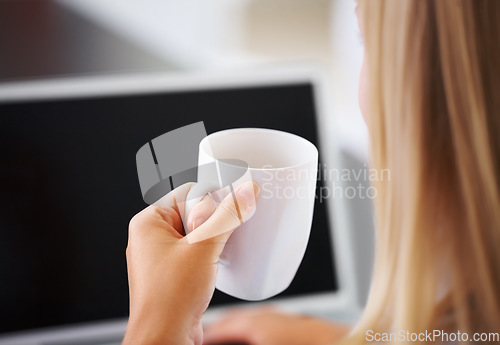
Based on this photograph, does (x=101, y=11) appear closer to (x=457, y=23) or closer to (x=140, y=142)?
(x=140, y=142)

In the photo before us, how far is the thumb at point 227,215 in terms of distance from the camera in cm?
33

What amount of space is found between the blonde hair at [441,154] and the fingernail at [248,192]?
0.11 meters

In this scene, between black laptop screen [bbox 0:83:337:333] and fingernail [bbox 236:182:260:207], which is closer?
fingernail [bbox 236:182:260:207]

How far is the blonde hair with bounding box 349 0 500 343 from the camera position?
34 centimetres

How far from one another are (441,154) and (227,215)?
0.16 m

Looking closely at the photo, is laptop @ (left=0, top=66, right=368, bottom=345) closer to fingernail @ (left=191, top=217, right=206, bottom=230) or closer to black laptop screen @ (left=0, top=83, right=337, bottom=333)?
black laptop screen @ (left=0, top=83, right=337, bottom=333)

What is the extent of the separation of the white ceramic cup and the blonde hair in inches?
2.9

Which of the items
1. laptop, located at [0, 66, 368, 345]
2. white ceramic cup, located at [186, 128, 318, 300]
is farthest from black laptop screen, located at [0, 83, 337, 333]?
white ceramic cup, located at [186, 128, 318, 300]

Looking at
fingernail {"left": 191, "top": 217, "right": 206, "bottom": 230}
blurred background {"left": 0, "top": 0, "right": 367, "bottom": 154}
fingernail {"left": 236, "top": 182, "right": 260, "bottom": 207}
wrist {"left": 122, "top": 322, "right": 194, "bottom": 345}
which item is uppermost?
blurred background {"left": 0, "top": 0, "right": 367, "bottom": 154}

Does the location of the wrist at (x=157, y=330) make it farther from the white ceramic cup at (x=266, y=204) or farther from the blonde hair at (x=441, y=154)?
the blonde hair at (x=441, y=154)

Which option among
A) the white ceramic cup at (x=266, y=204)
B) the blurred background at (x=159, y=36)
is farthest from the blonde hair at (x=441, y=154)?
the blurred background at (x=159, y=36)

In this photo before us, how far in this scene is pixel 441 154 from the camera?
354 millimetres

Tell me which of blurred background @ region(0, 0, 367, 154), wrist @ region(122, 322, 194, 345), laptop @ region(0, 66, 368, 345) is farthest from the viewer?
blurred background @ region(0, 0, 367, 154)

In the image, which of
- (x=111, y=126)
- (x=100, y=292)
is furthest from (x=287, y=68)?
(x=100, y=292)
